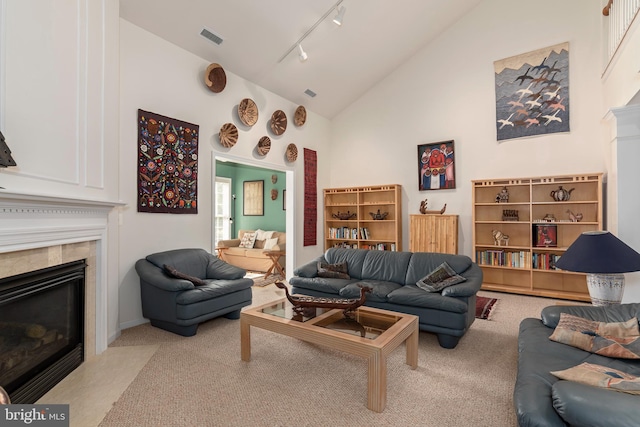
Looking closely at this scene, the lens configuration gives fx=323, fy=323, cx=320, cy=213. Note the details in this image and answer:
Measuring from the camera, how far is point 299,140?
6.14 m

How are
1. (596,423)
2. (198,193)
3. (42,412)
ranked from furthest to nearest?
1. (198,193)
2. (42,412)
3. (596,423)

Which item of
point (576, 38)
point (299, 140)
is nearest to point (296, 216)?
point (299, 140)

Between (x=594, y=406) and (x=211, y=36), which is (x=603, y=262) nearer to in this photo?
(x=594, y=406)

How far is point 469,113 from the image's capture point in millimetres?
5473

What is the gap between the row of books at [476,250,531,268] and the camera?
4848mm

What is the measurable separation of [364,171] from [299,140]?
147 cm

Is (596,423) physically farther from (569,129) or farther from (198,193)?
(569,129)

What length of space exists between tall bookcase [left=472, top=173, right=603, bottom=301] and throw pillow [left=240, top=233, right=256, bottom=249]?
456 centimetres

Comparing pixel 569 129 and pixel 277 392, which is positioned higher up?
pixel 569 129

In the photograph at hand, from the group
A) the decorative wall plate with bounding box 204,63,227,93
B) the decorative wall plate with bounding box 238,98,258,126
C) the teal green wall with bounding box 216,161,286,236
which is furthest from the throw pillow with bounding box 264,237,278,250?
the decorative wall plate with bounding box 204,63,227,93

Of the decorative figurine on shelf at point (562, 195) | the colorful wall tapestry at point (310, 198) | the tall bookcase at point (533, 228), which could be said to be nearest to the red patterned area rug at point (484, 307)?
the tall bookcase at point (533, 228)

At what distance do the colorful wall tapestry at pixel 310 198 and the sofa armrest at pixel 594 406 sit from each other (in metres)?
5.10

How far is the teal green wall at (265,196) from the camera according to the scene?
770 cm

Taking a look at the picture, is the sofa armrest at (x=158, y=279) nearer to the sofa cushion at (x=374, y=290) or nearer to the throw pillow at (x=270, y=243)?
the sofa cushion at (x=374, y=290)
